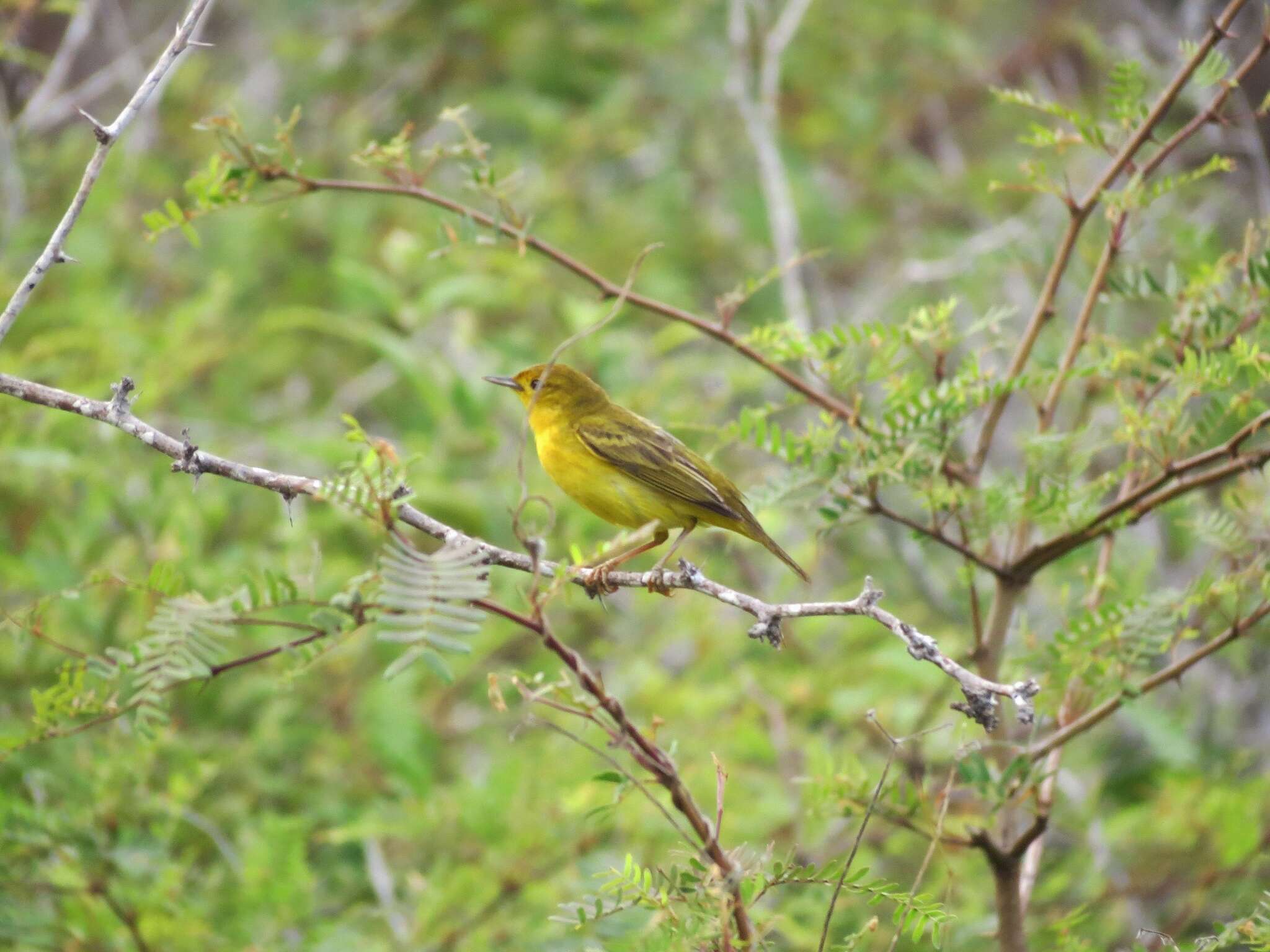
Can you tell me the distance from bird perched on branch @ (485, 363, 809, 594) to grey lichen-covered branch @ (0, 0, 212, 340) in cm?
173

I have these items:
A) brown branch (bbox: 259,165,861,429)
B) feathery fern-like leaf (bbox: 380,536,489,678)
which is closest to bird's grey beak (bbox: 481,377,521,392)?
brown branch (bbox: 259,165,861,429)

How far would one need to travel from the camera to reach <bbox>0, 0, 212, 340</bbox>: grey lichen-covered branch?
2.32 metres

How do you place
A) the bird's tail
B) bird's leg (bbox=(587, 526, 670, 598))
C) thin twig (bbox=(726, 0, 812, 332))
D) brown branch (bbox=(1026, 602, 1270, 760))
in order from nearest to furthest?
brown branch (bbox=(1026, 602, 1270, 760)), bird's leg (bbox=(587, 526, 670, 598)), the bird's tail, thin twig (bbox=(726, 0, 812, 332))

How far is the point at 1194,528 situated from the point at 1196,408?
3.01 metres

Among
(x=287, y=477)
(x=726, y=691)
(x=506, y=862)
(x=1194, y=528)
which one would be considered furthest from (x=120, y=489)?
(x=1194, y=528)

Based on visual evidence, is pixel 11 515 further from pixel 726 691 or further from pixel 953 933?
pixel 953 933

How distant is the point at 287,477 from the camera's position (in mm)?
2277

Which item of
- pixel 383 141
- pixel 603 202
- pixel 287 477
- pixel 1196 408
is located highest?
pixel 603 202

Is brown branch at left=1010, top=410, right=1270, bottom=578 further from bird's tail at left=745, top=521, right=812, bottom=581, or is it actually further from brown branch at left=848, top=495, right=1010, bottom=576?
bird's tail at left=745, top=521, right=812, bottom=581

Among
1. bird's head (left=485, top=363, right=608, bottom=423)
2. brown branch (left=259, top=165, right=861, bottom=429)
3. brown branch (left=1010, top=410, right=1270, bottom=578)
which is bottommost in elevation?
brown branch (left=1010, top=410, right=1270, bottom=578)

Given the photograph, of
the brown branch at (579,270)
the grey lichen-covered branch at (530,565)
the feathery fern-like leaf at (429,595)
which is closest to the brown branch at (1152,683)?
the grey lichen-covered branch at (530,565)

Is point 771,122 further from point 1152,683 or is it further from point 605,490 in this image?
point 1152,683

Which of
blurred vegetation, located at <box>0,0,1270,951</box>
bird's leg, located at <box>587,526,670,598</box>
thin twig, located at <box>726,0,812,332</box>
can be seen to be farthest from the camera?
thin twig, located at <box>726,0,812,332</box>

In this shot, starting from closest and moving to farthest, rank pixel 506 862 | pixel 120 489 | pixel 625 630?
pixel 506 862 < pixel 120 489 < pixel 625 630
